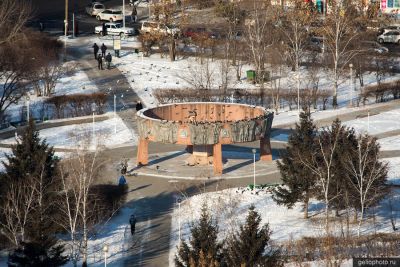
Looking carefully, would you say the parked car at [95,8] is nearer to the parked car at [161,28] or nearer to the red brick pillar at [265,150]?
the parked car at [161,28]

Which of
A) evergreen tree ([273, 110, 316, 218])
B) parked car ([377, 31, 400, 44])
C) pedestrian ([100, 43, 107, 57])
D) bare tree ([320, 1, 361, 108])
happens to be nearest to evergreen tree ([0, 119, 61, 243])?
evergreen tree ([273, 110, 316, 218])

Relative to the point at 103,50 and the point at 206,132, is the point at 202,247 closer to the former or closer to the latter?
the point at 206,132

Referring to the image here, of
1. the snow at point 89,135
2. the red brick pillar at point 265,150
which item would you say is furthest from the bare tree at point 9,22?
the red brick pillar at point 265,150

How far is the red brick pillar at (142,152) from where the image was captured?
4678 centimetres

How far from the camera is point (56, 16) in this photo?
8350 centimetres

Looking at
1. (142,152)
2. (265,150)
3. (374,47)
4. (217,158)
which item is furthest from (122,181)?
(374,47)

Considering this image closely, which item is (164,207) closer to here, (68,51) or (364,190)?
(364,190)

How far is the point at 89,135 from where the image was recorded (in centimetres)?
5103

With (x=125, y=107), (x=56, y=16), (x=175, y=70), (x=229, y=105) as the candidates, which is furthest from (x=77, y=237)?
(x=56, y=16)

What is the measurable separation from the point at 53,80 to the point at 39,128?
301 inches

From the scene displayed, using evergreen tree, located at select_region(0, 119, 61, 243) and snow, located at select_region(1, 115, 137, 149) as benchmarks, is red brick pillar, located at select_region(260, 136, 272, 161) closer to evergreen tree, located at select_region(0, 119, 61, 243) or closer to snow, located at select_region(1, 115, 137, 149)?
snow, located at select_region(1, 115, 137, 149)

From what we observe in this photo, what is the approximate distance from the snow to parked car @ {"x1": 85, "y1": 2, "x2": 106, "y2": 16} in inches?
1142

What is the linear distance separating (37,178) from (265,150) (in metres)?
11.8

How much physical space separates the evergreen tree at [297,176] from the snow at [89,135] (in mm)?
9783
